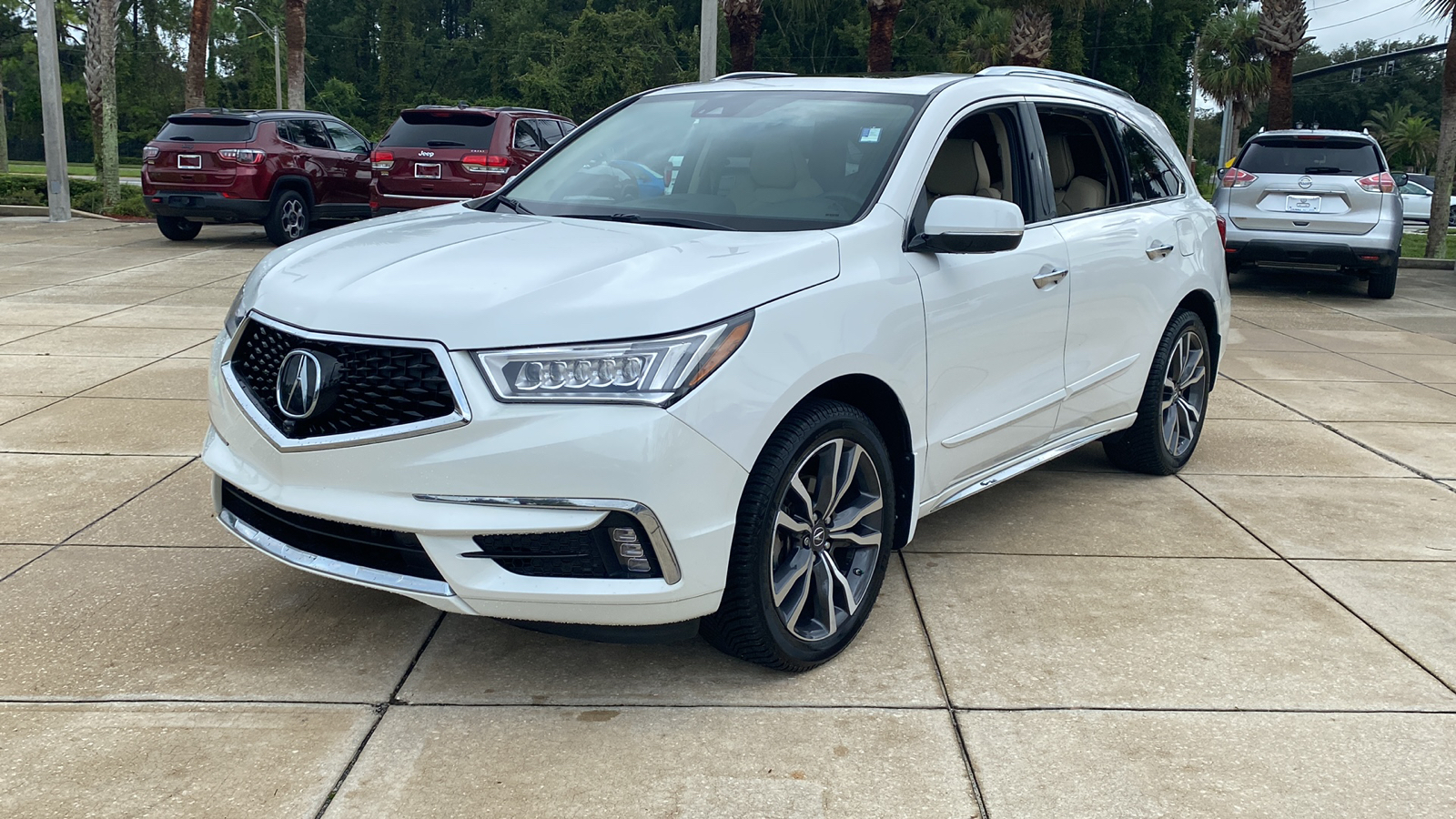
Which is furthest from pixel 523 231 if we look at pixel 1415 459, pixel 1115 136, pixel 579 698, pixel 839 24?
pixel 839 24

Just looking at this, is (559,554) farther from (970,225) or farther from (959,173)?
(959,173)

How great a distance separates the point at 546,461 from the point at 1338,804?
2.09 m

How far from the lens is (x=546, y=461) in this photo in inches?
121

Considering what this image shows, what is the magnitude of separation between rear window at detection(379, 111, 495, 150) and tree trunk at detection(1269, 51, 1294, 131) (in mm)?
13702

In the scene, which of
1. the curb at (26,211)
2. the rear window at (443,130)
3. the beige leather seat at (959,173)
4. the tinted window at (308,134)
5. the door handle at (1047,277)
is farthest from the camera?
the curb at (26,211)

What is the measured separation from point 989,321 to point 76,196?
23960 millimetres

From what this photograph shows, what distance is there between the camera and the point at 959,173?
459 centimetres

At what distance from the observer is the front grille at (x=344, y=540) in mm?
3271

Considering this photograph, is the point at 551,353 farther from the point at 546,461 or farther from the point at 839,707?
the point at 839,707

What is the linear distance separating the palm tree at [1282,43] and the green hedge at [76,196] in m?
18.9

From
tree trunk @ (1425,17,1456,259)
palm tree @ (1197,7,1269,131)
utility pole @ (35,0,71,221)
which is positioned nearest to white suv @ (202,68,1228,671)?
tree trunk @ (1425,17,1456,259)

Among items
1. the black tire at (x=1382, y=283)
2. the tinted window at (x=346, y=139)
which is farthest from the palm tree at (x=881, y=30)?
the black tire at (x=1382, y=283)

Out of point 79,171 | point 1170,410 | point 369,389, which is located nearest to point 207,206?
point 1170,410

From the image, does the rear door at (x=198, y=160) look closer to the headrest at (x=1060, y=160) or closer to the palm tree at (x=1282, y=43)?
the headrest at (x=1060, y=160)
